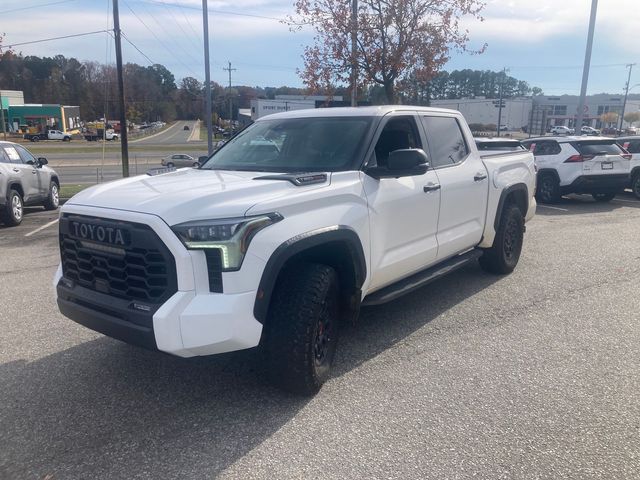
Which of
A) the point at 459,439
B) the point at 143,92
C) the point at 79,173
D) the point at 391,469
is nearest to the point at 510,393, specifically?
the point at 459,439

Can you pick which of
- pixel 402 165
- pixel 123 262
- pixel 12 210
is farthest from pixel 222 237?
pixel 12 210

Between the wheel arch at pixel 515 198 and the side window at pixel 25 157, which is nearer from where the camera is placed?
the wheel arch at pixel 515 198

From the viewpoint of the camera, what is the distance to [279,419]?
3.38 meters

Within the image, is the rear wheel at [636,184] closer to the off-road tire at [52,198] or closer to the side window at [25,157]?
the off-road tire at [52,198]

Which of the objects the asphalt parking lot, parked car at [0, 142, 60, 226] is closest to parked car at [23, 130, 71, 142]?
parked car at [0, 142, 60, 226]

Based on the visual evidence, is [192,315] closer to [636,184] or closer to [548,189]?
[548,189]

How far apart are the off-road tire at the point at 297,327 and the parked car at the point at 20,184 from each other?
8.90 metres

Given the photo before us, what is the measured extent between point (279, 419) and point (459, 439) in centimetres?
108

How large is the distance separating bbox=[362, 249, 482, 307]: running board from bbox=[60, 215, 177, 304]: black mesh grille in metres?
1.64

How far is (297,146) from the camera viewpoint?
459 cm

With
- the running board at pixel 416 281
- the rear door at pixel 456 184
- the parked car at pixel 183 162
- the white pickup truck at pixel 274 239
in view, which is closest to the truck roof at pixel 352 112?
the white pickup truck at pixel 274 239

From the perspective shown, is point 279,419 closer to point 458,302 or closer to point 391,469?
point 391,469

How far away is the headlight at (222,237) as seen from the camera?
10.0 ft

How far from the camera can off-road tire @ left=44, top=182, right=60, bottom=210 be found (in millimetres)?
12828
